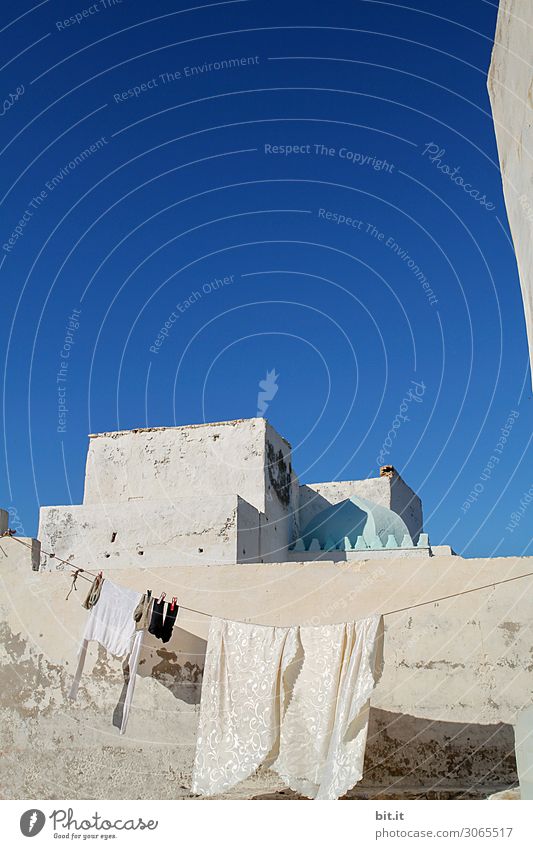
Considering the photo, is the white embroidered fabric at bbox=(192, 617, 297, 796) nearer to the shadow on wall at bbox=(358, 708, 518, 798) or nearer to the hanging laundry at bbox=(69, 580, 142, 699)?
the hanging laundry at bbox=(69, 580, 142, 699)

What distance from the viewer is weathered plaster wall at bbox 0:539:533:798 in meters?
7.96

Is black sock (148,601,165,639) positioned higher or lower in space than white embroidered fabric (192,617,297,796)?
higher

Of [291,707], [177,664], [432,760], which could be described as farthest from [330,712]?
[177,664]

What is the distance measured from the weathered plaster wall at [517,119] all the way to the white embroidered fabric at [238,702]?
428 centimetres

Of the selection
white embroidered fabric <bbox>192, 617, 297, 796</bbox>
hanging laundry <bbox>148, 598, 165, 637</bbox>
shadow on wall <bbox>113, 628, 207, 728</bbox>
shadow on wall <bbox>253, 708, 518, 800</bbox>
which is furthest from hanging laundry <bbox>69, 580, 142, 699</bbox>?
shadow on wall <bbox>253, 708, 518, 800</bbox>

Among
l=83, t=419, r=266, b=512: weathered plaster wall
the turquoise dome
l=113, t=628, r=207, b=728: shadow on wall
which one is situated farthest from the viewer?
the turquoise dome

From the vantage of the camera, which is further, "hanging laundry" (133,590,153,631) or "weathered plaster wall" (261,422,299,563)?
"weathered plaster wall" (261,422,299,563)

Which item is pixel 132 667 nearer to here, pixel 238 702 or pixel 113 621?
pixel 113 621

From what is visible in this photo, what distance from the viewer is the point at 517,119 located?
5.11 metres

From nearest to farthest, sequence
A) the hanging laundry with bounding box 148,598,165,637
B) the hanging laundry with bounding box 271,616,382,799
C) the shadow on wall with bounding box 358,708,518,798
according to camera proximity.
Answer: the hanging laundry with bounding box 271,616,382,799 → the shadow on wall with bounding box 358,708,518,798 → the hanging laundry with bounding box 148,598,165,637

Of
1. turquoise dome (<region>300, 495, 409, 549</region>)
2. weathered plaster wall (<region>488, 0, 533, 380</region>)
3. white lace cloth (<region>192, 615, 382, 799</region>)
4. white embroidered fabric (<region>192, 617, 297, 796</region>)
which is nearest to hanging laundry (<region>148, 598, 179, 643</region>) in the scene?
white embroidered fabric (<region>192, 617, 297, 796</region>)

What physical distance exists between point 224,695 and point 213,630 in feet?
2.29

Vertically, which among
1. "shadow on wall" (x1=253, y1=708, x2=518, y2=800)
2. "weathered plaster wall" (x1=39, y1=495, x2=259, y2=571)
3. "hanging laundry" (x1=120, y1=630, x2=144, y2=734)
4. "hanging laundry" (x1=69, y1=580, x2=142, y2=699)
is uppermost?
"weathered plaster wall" (x1=39, y1=495, x2=259, y2=571)
